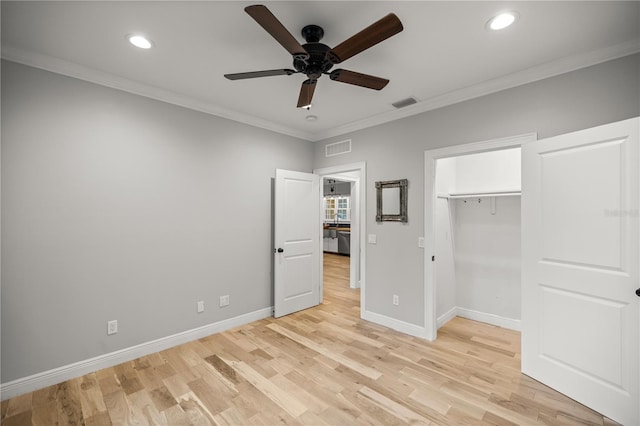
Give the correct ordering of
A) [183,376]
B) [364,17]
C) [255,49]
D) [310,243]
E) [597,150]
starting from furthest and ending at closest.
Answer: [310,243] → [183,376] → [255,49] → [597,150] → [364,17]

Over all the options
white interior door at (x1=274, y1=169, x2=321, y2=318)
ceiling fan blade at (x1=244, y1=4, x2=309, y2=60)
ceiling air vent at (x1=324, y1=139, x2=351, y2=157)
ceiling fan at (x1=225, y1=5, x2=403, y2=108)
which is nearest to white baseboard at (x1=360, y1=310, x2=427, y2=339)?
white interior door at (x1=274, y1=169, x2=321, y2=318)

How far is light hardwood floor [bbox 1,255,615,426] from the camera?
2.00 meters

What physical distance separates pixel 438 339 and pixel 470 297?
1.01 metres

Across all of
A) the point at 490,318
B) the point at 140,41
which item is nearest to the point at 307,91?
the point at 140,41

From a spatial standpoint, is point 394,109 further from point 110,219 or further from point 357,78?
point 110,219

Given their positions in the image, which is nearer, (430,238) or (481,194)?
(430,238)

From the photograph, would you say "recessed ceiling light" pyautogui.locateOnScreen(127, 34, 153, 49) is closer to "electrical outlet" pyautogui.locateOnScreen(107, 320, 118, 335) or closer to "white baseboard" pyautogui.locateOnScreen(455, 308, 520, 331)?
"electrical outlet" pyautogui.locateOnScreen(107, 320, 118, 335)

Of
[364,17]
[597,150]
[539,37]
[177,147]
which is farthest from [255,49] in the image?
[597,150]

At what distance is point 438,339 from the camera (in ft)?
10.6

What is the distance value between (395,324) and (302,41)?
327 cm

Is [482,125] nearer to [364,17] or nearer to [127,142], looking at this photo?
[364,17]

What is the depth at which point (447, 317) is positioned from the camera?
377 centimetres

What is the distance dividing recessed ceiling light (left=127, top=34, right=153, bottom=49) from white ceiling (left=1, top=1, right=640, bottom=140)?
5 cm

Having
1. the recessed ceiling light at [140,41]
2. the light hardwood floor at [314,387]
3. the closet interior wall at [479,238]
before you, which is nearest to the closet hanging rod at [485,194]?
the closet interior wall at [479,238]
